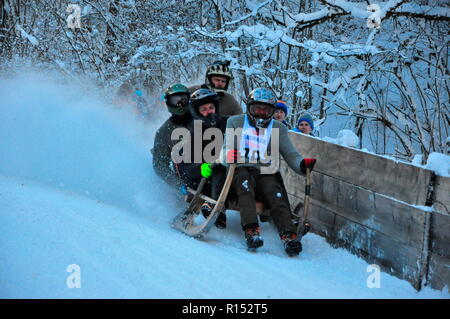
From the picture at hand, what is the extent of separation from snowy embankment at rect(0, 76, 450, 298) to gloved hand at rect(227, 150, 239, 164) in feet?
2.50

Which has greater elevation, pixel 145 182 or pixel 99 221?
pixel 99 221

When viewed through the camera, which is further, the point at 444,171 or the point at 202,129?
the point at 202,129

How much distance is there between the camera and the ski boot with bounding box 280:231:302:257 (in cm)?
390

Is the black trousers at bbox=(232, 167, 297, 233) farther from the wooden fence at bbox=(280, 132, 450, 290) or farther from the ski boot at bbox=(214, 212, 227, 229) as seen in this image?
the wooden fence at bbox=(280, 132, 450, 290)

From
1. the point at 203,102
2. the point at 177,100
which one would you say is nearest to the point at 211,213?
the point at 203,102

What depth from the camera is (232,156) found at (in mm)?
4355

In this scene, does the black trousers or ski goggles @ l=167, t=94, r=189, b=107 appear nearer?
the black trousers

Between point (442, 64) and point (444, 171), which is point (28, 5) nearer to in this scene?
point (442, 64)

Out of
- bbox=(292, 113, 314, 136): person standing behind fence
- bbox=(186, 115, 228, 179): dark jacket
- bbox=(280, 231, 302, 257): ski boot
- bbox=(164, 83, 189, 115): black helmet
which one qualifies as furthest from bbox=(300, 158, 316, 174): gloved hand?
bbox=(164, 83, 189, 115): black helmet

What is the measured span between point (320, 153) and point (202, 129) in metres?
1.44

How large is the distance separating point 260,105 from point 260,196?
0.90m

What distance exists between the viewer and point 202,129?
5293 mm

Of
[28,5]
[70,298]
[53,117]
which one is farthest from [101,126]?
[28,5]
